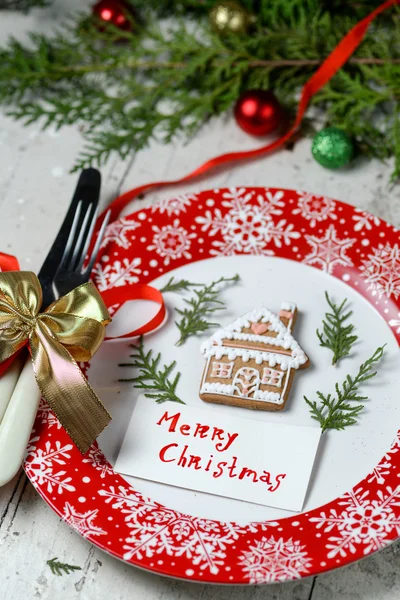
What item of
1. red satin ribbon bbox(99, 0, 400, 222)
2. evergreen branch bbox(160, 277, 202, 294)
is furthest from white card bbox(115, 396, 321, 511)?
red satin ribbon bbox(99, 0, 400, 222)

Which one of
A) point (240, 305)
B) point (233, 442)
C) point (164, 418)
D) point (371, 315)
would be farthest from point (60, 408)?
point (371, 315)

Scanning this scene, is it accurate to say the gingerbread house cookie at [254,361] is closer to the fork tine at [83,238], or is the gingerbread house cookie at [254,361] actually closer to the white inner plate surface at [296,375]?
the white inner plate surface at [296,375]

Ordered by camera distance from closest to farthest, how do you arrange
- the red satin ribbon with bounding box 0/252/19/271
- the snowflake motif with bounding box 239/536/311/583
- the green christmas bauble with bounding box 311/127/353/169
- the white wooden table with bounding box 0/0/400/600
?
the snowflake motif with bounding box 239/536/311/583 < the white wooden table with bounding box 0/0/400/600 < the red satin ribbon with bounding box 0/252/19/271 < the green christmas bauble with bounding box 311/127/353/169

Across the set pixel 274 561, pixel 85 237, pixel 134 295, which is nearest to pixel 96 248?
pixel 85 237

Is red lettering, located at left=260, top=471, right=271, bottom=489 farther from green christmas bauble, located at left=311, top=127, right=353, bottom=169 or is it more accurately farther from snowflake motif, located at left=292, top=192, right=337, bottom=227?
green christmas bauble, located at left=311, top=127, right=353, bottom=169

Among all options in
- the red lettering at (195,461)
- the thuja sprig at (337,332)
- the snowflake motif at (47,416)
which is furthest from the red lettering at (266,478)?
the snowflake motif at (47,416)

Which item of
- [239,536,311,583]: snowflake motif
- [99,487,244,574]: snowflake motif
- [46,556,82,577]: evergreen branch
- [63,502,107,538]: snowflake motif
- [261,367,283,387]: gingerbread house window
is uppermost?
[261,367,283,387]: gingerbread house window
